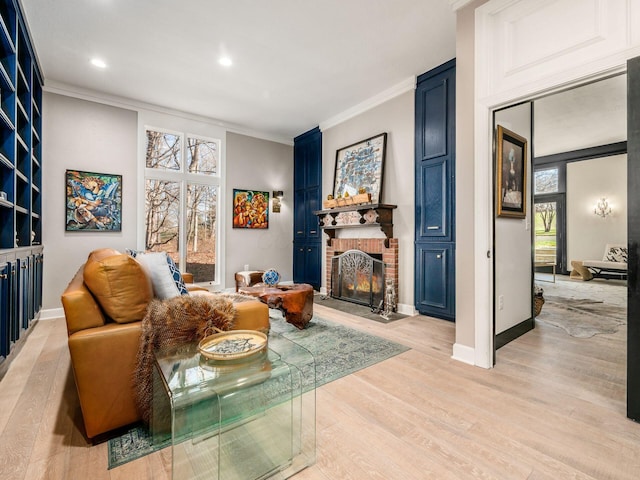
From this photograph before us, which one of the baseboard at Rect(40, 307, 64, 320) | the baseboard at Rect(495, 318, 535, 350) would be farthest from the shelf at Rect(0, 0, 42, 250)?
the baseboard at Rect(495, 318, 535, 350)

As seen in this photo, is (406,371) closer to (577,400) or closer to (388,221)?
(577,400)

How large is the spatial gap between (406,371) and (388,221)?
7.70 ft

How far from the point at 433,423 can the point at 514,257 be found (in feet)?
6.61

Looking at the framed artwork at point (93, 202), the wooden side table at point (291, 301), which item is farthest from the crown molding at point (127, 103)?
the wooden side table at point (291, 301)

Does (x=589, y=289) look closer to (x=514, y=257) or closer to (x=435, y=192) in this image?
(x=514, y=257)

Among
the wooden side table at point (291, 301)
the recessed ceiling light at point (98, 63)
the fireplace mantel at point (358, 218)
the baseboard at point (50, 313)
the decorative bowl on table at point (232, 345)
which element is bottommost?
the baseboard at point (50, 313)

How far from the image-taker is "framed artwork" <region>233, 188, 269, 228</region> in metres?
5.66

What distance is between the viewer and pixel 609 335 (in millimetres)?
3156

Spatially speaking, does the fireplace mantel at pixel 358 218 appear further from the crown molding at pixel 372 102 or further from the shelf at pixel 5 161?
the shelf at pixel 5 161

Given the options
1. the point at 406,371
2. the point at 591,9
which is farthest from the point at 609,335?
the point at 591,9

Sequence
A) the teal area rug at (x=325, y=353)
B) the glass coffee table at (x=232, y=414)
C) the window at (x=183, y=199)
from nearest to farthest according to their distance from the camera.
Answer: the glass coffee table at (x=232, y=414), the teal area rug at (x=325, y=353), the window at (x=183, y=199)

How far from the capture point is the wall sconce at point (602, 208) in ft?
23.6

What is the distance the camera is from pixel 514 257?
2984 mm

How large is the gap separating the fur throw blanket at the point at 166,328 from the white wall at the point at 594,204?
9.20 meters
